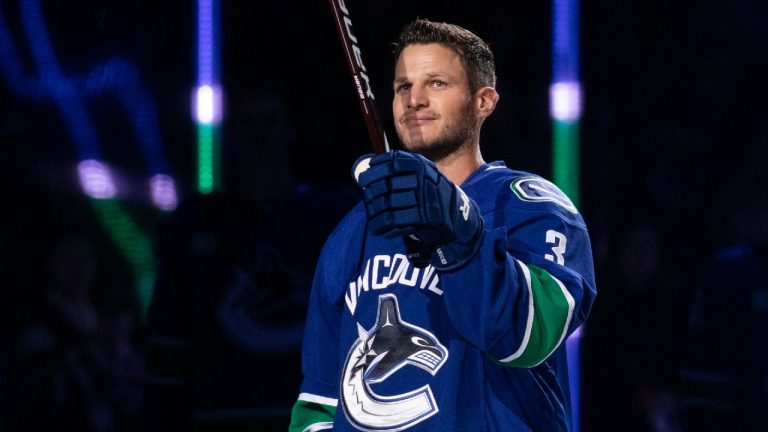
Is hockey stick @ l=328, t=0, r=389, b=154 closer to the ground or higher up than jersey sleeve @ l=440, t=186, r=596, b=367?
higher up

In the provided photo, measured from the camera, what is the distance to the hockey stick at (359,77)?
135 centimetres

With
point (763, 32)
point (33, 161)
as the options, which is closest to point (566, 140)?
point (763, 32)

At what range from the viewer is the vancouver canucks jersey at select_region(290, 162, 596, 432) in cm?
125

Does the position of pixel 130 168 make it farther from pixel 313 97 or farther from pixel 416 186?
pixel 416 186

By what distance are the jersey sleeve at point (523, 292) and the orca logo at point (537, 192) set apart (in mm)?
48

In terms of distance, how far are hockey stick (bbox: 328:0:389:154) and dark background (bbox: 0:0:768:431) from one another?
4.77 ft

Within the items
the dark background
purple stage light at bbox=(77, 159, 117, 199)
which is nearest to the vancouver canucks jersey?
the dark background

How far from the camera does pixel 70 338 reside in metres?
2.73

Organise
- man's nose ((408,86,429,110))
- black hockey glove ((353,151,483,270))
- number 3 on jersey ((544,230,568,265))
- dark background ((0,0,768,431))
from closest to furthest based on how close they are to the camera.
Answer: black hockey glove ((353,151,483,270))
number 3 on jersey ((544,230,568,265))
man's nose ((408,86,429,110))
dark background ((0,0,768,431))

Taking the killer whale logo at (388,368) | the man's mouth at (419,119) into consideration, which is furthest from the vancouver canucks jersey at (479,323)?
the man's mouth at (419,119)

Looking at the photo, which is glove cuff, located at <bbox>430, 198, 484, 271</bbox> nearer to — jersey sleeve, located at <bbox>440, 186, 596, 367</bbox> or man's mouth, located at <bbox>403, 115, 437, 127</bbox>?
jersey sleeve, located at <bbox>440, 186, 596, 367</bbox>

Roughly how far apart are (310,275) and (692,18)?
140cm

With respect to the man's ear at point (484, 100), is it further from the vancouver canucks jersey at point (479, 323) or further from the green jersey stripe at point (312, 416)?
the green jersey stripe at point (312, 416)

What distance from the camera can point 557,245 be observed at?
1.36m
